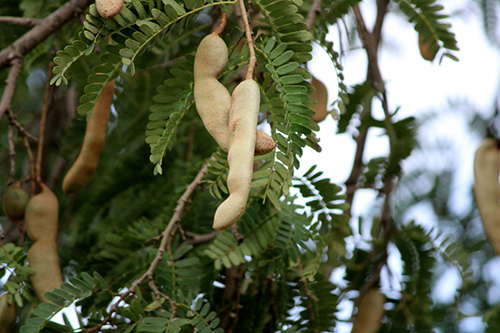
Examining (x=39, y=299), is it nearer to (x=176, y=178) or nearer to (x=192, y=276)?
(x=192, y=276)

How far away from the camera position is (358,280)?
4.62 ft

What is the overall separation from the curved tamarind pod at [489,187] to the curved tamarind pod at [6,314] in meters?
0.67

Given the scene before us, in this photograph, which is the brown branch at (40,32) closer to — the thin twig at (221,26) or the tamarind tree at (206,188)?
the tamarind tree at (206,188)

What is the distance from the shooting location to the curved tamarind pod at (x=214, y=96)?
0.56 metres

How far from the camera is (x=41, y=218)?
974mm

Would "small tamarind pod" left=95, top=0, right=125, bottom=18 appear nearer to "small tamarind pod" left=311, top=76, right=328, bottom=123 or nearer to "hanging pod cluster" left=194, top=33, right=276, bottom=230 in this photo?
"hanging pod cluster" left=194, top=33, right=276, bottom=230

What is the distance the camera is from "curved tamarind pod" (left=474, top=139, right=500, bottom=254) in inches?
36.0

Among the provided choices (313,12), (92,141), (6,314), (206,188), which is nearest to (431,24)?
(313,12)

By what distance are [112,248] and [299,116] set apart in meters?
0.59

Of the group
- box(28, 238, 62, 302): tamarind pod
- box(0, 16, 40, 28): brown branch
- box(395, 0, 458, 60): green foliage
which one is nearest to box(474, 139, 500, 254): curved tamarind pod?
box(395, 0, 458, 60): green foliage

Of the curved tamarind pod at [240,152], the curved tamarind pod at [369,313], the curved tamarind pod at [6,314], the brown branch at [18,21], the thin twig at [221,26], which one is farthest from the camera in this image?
the curved tamarind pod at [369,313]

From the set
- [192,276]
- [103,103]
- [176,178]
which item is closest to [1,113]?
[103,103]

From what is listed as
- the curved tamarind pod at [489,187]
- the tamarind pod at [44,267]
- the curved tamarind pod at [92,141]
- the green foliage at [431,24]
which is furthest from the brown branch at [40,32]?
the curved tamarind pod at [489,187]

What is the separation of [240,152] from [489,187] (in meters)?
0.56
